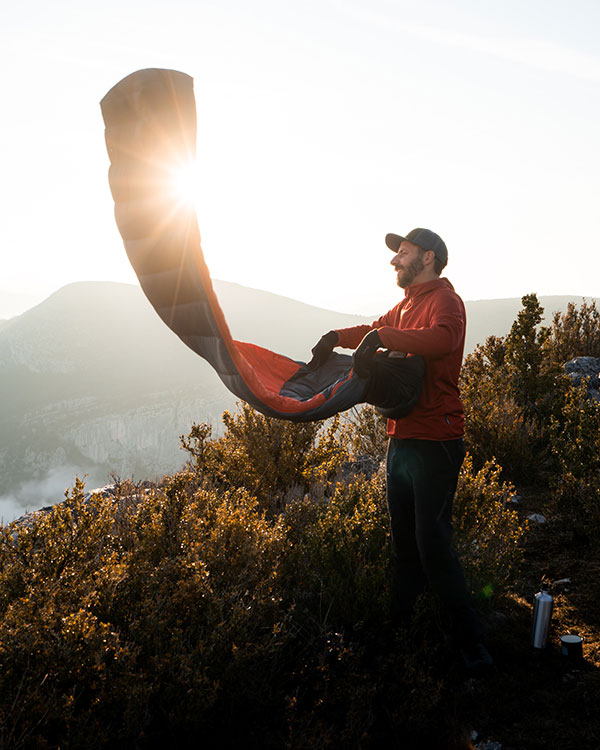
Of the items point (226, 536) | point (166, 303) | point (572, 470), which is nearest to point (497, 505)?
point (572, 470)

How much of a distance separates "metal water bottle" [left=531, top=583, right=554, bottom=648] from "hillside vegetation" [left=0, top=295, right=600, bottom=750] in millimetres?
99

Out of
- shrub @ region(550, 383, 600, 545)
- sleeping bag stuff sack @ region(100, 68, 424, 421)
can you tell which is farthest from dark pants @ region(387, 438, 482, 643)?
shrub @ region(550, 383, 600, 545)

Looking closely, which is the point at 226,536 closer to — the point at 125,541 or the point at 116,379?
the point at 125,541

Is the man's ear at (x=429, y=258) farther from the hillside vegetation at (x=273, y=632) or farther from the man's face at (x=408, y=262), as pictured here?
the hillside vegetation at (x=273, y=632)

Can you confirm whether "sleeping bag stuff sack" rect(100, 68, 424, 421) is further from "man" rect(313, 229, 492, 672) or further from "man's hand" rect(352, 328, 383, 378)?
"man" rect(313, 229, 492, 672)

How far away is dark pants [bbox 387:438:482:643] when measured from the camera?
295 cm

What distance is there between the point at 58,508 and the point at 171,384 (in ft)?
499

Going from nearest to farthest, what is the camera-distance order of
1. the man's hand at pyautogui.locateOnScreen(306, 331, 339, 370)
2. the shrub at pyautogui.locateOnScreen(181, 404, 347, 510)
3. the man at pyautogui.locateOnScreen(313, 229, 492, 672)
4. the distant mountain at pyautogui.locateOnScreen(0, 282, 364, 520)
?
the man at pyautogui.locateOnScreen(313, 229, 492, 672) < the man's hand at pyautogui.locateOnScreen(306, 331, 339, 370) < the shrub at pyautogui.locateOnScreen(181, 404, 347, 510) < the distant mountain at pyautogui.locateOnScreen(0, 282, 364, 520)

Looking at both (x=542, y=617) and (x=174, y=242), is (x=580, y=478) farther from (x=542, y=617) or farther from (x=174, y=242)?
(x=174, y=242)

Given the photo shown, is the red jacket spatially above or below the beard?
below

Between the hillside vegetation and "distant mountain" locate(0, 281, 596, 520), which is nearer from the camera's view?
the hillside vegetation

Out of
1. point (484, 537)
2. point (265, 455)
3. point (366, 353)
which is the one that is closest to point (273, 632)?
point (366, 353)

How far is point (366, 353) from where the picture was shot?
8.91 ft

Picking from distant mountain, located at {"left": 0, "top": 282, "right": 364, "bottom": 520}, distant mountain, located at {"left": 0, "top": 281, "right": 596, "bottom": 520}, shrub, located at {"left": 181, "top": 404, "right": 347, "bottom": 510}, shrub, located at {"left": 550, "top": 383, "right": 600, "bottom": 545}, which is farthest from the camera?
distant mountain, located at {"left": 0, "top": 282, "right": 364, "bottom": 520}
